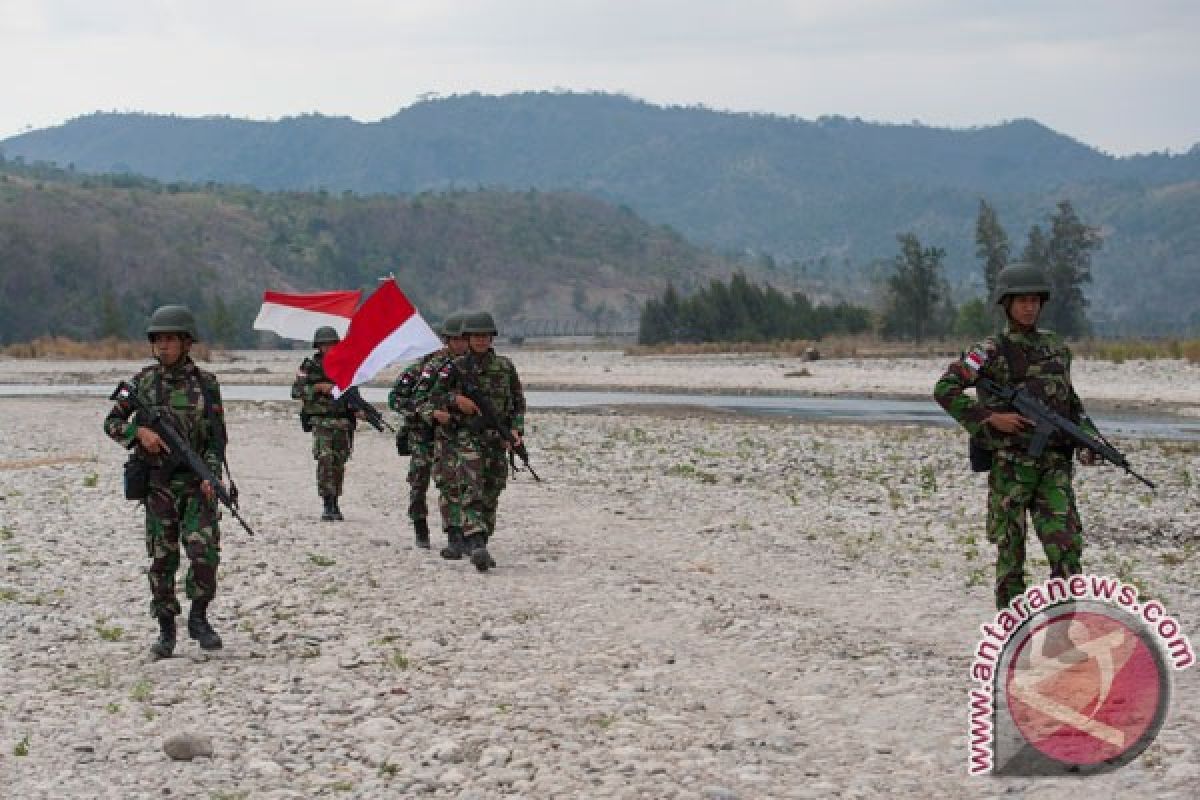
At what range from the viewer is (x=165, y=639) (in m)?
9.94

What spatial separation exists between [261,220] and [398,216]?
56.7ft

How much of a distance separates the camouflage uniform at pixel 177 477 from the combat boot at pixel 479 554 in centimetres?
344

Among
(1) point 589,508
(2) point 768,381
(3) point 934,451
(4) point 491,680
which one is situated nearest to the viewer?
(4) point 491,680

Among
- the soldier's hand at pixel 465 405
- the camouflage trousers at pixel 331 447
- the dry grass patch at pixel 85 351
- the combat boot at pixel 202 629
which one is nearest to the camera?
the combat boot at pixel 202 629

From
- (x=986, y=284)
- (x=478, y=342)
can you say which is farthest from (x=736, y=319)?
(x=478, y=342)

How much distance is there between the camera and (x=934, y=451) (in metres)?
25.7

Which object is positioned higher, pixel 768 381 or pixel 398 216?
pixel 398 216

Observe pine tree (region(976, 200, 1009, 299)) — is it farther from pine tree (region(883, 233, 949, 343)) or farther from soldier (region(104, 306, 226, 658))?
soldier (region(104, 306, 226, 658))

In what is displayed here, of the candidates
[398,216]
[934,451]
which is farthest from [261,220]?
[934,451]

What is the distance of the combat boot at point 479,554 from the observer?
1302cm

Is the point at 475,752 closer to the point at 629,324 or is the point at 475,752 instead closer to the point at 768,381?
the point at 768,381

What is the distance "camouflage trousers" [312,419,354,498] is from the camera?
16.2 metres

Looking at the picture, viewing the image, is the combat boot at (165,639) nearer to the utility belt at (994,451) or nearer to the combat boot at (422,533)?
the combat boot at (422,533)

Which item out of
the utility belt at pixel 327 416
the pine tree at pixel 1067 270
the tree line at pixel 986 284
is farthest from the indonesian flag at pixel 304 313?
the pine tree at pixel 1067 270
